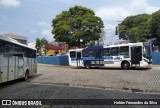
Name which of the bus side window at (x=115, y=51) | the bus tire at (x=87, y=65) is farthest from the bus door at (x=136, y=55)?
the bus tire at (x=87, y=65)

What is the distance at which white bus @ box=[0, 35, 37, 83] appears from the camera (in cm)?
1530

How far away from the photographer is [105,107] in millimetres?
9164

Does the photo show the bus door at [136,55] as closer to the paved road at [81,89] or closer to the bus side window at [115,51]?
the bus side window at [115,51]

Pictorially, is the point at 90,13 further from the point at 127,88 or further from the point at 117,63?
the point at 127,88

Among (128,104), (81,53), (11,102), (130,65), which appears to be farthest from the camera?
(81,53)

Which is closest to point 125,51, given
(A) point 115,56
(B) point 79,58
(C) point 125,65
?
(A) point 115,56

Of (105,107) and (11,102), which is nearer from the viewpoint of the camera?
(105,107)

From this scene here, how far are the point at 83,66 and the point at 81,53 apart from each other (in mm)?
1707

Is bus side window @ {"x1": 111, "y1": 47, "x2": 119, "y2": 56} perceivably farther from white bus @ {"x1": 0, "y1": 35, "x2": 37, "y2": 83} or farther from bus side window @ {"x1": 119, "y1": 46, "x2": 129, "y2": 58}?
white bus @ {"x1": 0, "y1": 35, "x2": 37, "y2": 83}

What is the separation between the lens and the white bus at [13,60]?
602 inches

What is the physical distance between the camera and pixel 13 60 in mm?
17203

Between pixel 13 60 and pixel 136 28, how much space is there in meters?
52.6

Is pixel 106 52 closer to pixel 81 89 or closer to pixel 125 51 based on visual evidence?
pixel 125 51

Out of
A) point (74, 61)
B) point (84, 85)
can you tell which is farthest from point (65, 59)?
point (84, 85)
